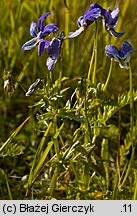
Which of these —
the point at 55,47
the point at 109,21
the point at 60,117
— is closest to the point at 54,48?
the point at 55,47

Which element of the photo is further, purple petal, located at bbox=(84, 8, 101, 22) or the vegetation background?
the vegetation background

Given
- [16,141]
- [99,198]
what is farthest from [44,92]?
[16,141]

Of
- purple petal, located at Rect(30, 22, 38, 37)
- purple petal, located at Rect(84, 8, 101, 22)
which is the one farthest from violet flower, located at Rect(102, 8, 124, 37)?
purple petal, located at Rect(30, 22, 38, 37)

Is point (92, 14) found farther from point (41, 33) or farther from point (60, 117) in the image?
point (60, 117)

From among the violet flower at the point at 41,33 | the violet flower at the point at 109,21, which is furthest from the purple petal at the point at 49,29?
the violet flower at the point at 109,21

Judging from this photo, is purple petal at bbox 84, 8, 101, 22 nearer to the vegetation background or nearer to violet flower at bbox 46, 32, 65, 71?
violet flower at bbox 46, 32, 65, 71

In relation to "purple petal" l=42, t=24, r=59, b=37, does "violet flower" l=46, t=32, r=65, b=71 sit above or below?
below

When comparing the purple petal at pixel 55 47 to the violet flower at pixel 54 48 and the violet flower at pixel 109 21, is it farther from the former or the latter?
the violet flower at pixel 109 21

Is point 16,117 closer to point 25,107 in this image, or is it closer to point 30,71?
point 25,107
